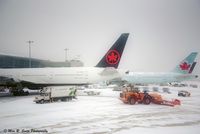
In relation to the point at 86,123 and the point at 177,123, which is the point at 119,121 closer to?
the point at 86,123

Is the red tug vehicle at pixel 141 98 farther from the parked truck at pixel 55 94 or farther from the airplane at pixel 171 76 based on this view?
the airplane at pixel 171 76

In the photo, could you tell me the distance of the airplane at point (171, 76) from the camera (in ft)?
214

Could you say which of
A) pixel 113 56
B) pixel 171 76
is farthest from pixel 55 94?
pixel 171 76

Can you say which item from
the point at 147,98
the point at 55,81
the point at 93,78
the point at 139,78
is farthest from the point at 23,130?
the point at 139,78

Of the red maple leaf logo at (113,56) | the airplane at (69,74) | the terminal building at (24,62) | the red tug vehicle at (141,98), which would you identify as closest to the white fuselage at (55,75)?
the airplane at (69,74)

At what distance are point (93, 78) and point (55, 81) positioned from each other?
8034 millimetres

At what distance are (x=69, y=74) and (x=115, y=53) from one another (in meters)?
9.75

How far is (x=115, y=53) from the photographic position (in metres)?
40.9

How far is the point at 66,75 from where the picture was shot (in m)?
43.4

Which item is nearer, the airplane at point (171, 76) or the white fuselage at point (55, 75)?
the white fuselage at point (55, 75)

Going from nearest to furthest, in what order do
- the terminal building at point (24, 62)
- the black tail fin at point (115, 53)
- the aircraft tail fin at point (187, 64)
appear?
the black tail fin at point (115, 53) → the aircraft tail fin at point (187, 64) → the terminal building at point (24, 62)

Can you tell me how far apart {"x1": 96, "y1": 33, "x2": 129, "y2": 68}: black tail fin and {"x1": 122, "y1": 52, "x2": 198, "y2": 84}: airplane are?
21675mm

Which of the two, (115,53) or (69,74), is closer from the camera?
(115,53)

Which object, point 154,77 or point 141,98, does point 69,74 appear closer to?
point 141,98
